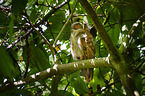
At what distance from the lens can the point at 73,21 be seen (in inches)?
67.5

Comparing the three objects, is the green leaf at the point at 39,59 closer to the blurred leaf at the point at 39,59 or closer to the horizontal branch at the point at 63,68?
the blurred leaf at the point at 39,59

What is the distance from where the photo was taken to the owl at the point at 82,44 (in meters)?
1.48

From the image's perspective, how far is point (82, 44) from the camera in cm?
151

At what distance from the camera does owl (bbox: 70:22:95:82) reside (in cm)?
148

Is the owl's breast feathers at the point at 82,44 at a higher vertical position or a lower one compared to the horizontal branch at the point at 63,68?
higher

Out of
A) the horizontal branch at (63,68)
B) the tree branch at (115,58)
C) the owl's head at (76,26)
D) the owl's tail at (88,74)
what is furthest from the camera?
the owl's head at (76,26)

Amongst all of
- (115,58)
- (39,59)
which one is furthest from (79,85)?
(115,58)

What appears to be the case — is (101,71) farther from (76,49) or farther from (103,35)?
(103,35)

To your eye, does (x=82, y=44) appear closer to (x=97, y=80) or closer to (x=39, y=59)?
(x=97, y=80)

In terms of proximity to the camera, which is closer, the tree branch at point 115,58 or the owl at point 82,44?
the tree branch at point 115,58

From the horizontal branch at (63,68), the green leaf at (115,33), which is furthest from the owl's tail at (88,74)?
the horizontal branch at (63,68)

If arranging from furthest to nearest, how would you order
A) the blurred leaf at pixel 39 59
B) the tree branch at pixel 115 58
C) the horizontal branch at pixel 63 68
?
1. the blurred leaf at pixel 39 59
2. the horizontal branch at pixel 63 68
3. the tree branch at pixel 115 58

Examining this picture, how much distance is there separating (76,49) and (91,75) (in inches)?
13.2

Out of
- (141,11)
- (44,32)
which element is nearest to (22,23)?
(44,32)
